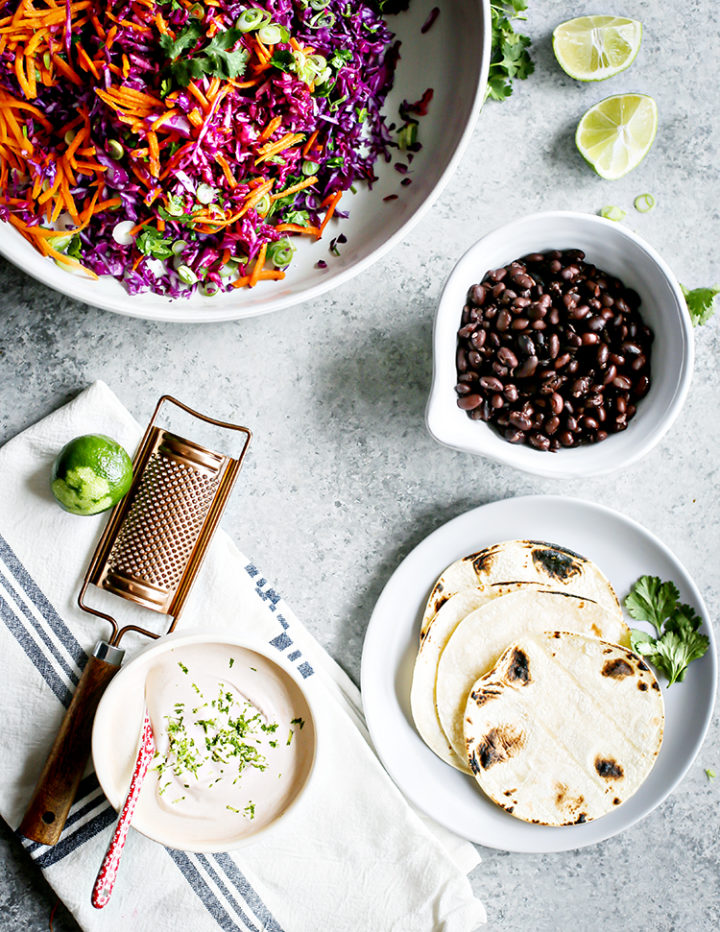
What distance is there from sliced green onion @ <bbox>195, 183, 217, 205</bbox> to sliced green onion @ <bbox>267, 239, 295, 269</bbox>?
0.82ft

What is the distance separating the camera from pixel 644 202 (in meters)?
2.35

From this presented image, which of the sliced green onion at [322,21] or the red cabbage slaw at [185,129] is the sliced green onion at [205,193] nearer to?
the red cabbage slaw at [185,129]

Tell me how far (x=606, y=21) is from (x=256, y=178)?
47.0 inches

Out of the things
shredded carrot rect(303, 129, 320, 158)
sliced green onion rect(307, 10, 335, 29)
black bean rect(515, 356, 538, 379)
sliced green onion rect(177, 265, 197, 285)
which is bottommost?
black bean rect(515, 356, 538, 379)

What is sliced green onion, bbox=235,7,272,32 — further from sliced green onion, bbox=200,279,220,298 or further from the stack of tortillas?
the stack of tortillas

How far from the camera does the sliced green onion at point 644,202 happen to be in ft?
7.70

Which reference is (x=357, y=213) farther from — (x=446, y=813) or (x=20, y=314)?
(x=446, y=813)

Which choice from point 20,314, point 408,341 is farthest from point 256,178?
point 20,314

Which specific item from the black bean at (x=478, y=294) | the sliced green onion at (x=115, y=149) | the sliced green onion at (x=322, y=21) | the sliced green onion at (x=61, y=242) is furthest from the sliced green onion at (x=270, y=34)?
the black bean at (x=478, y=294)

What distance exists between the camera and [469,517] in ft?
7.41

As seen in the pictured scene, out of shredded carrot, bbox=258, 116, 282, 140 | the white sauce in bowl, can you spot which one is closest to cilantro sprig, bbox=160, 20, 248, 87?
shredded carrot, bbox=258, 116, 282, 140

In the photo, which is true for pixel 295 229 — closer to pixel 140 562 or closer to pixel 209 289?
pixel 209 289

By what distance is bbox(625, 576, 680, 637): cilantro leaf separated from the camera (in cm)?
228

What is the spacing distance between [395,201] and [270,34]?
20.5 inches
